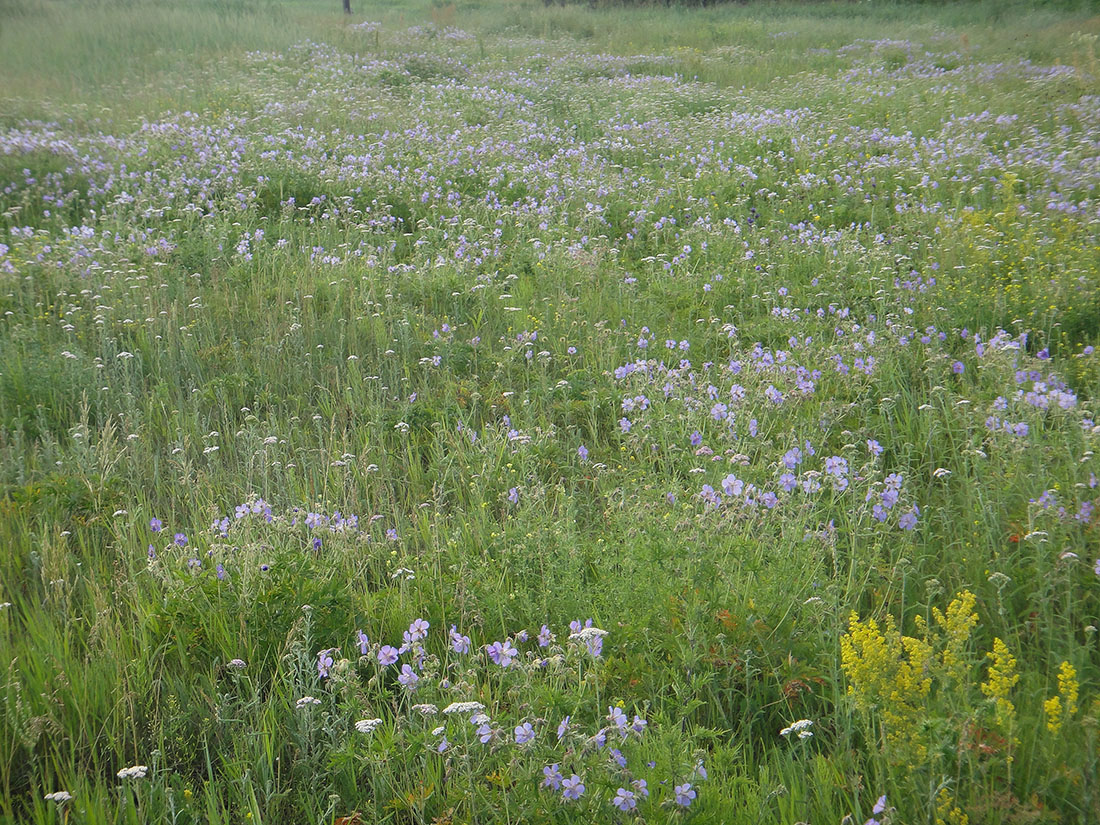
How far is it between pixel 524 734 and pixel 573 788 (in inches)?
6.5

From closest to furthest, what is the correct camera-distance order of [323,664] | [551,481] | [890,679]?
[890,679]
[323,664]
[551,481]

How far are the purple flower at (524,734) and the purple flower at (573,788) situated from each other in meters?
0.12

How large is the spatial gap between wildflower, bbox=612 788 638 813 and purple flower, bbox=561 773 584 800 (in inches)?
3.2

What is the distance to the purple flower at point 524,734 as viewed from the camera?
1.88 meters

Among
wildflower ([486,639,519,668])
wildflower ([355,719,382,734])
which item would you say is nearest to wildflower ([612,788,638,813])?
wildflower ([486,639,519,668])

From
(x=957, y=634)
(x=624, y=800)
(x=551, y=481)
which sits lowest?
(x=551, y=481)

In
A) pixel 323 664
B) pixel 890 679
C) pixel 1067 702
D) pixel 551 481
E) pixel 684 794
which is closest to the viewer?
pixel 684 794

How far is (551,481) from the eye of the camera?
3777mm

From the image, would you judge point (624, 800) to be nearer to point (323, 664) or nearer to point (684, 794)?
point (684, 794)

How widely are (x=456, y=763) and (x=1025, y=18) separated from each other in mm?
30229

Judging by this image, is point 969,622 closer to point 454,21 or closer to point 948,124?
point 948,124

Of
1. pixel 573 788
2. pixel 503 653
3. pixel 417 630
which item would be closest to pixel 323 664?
pixel 417 630

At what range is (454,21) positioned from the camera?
28891 mm

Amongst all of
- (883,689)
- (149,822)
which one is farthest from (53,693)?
(883,689)
